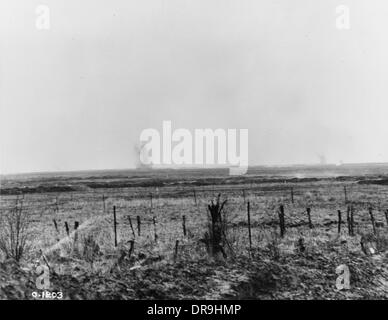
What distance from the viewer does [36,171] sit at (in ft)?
38.1

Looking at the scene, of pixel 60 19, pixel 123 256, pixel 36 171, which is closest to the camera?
pixel 123 256

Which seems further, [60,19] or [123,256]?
[60,19]

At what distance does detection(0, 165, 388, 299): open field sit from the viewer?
8781 mm

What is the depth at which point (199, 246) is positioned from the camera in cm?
962

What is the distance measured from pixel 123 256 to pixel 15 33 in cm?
691

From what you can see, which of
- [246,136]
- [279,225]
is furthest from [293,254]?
[246,136]

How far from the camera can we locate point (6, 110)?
1023 cm

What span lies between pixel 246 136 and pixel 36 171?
691 cm

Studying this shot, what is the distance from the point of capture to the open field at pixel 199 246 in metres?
8.78

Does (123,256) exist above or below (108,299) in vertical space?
above
